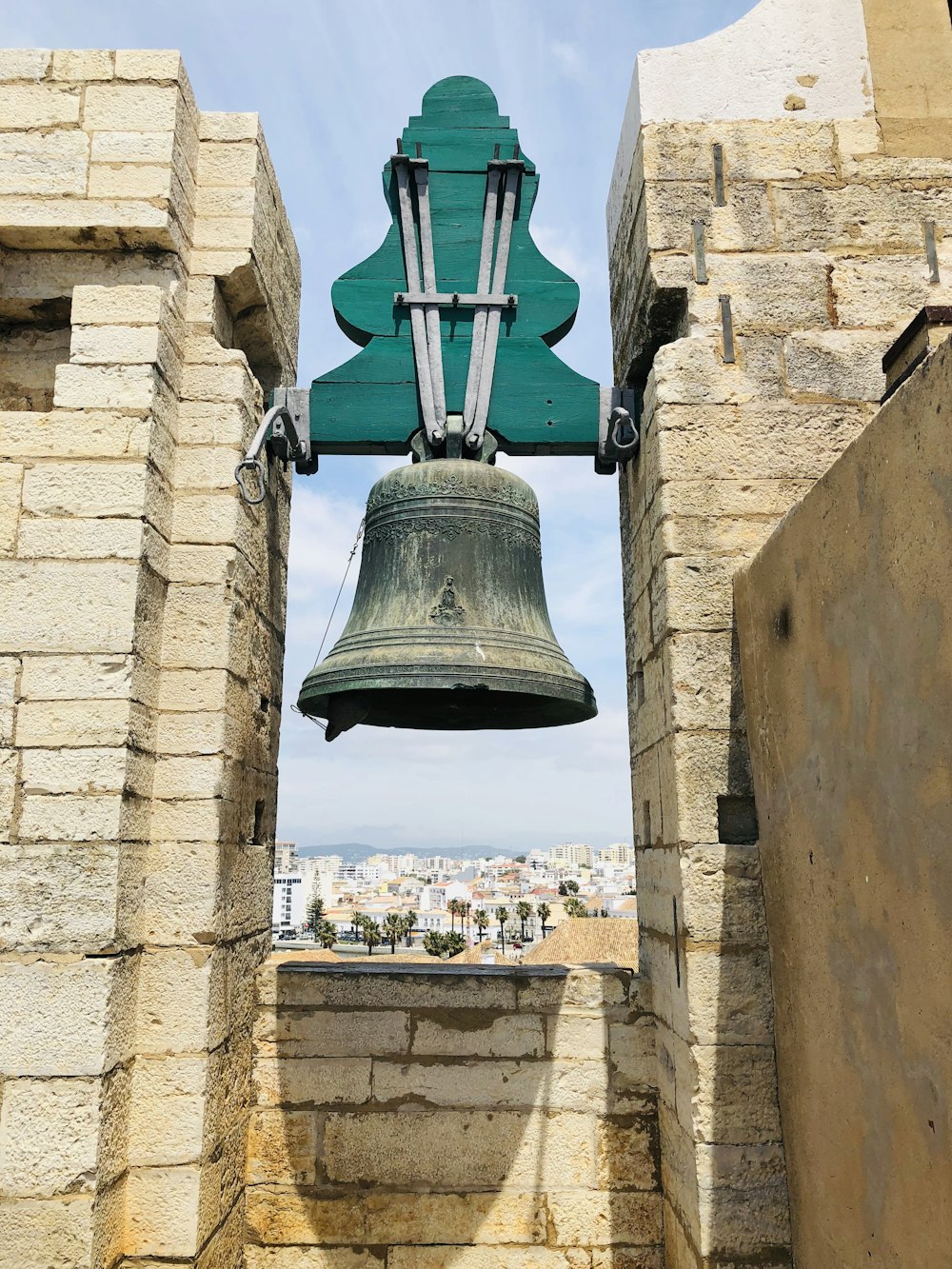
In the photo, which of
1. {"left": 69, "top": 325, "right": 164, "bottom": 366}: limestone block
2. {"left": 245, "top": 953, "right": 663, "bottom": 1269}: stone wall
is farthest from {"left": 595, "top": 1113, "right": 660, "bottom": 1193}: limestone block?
{"left": 69, "top": 325, "right": 164, "bottom": 366}: limestone block

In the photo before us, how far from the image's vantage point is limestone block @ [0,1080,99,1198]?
2.38m

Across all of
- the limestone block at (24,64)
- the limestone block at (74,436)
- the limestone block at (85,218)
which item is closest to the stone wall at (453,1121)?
the limestone block at (74,436)

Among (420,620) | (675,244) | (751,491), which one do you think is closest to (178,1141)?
(420,620)

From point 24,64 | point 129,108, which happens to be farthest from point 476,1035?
point 24,64

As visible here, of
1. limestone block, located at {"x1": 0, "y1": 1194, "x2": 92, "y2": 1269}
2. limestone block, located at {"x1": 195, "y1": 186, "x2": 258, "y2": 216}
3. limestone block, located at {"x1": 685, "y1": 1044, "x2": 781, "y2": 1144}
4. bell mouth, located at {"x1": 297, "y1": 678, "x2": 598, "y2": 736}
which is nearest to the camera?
limestone block, located at {"x1": 0, "y1": 1194, "x2": 92, "y2": 1269}

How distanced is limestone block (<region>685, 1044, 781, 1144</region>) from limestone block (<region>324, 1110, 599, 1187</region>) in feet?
1.90

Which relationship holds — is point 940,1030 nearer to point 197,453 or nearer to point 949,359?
point 949,359

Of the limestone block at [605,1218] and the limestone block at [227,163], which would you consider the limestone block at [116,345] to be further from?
the limestone block at [605,1218]

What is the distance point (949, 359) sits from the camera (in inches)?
59.7

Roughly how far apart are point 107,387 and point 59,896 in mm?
1475

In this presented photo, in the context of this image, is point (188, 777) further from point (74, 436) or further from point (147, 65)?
point (147, 65)

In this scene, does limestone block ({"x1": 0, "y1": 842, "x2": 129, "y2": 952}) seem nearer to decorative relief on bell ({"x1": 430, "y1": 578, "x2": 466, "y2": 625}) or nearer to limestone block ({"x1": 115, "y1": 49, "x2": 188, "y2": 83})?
decorative relief on bell ({"x1": 430, "y1": 578, "x2": 466, "y2": 625})

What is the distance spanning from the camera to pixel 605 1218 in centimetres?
287

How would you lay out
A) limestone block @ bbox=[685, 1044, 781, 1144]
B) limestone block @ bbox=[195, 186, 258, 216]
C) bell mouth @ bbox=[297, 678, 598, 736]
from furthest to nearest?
limestone block @ bbox=[195, 186, 258, 216] → bell mouth @ bbox=[297, 678, 598, 736] → limestone block @ bbox=[685, 1044, 781, 1144]
